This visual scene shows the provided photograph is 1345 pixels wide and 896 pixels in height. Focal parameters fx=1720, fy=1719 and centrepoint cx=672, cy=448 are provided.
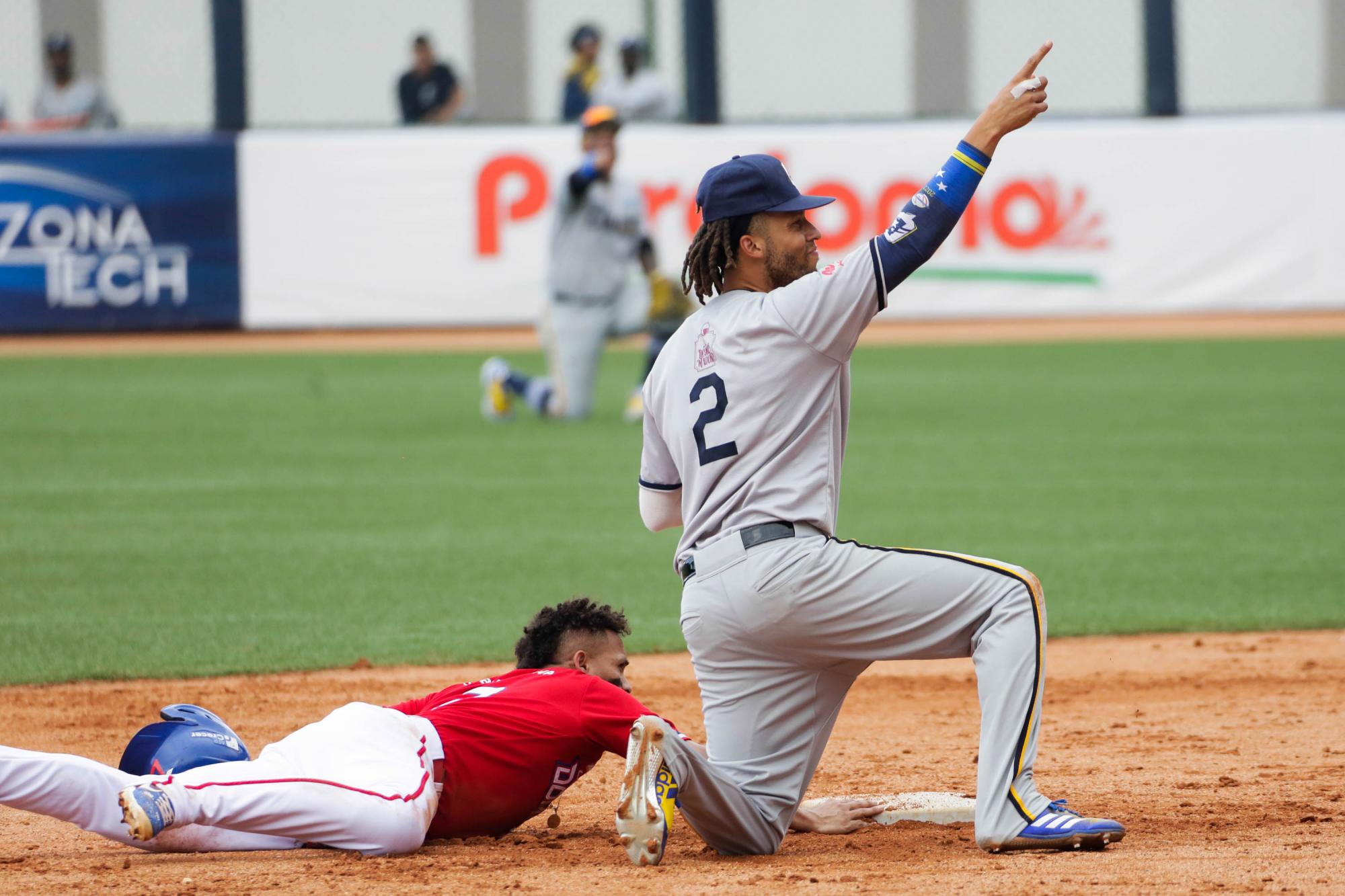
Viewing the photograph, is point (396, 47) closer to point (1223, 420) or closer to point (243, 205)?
point (243, 205)

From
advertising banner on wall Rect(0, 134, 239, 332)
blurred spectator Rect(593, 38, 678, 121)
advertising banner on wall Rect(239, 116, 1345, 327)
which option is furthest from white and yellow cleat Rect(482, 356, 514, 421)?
blurred spectator Rect(593, 38, 678, 121)

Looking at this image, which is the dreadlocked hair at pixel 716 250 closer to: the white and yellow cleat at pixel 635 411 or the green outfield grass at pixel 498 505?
the green outfield grass at pixel 498 505

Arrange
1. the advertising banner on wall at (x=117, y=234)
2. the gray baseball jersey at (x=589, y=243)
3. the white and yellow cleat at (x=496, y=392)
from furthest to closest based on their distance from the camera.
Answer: the advertising banner on wall at (x=117, y=234) < the white and yellow cleat at (x=496, y=392) < the gray baseball jersey at (x=589, y=243)

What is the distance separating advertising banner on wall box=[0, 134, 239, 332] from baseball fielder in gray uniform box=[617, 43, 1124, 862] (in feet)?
50.0

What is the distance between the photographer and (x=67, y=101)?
63.1 ft

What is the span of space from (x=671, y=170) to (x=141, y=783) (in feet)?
51.2

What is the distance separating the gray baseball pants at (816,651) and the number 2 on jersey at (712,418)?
0.67ft

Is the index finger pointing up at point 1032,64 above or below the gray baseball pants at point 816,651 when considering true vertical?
above

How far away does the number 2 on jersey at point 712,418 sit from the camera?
4.08 meters

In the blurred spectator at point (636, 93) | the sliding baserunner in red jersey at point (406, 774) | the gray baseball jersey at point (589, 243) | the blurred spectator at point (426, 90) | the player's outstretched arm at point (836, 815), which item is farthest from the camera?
the blurred spectator at point (426, 90)

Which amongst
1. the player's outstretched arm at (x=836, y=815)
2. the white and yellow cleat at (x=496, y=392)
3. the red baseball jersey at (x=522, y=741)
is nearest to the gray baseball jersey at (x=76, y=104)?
the white and yellow cleat at (x=496, y=392)

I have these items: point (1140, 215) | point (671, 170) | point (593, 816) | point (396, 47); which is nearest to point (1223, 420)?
point (1140, 215)

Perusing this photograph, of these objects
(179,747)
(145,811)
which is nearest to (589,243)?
(179,747)

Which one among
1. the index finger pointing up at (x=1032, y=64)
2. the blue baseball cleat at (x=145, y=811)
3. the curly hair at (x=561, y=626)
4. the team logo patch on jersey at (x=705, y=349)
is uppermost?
the index finger pointing up at (x=1032, y=64)
